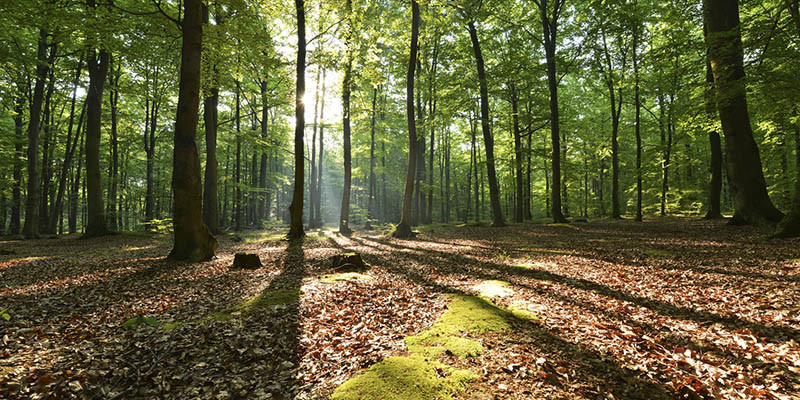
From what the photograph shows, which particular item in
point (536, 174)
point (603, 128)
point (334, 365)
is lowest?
point (334, 365)

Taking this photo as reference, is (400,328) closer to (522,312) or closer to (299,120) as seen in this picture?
(522,312)

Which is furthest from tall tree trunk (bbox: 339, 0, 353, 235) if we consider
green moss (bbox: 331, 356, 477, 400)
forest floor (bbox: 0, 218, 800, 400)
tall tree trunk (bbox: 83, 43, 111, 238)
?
green moss (bbox: 331, 356, 477, 400)

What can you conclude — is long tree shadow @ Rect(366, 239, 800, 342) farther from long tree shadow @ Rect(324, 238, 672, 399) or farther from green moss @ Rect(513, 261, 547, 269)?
long tree shadow @ Rect(324, 238, 672, 399)

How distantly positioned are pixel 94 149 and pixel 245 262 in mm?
12496

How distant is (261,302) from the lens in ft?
16.2

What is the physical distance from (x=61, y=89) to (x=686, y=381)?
1370 inches

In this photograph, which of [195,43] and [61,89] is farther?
[61,89]

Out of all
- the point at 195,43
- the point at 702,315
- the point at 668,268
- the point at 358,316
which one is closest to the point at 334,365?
the point at 358,316

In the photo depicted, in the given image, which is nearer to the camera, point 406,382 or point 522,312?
point 406,382

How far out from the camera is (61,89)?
22.0 m

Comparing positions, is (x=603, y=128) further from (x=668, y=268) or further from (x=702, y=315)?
(x=702, y=315)

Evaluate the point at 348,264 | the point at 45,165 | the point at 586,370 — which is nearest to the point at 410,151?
the point at 348,264

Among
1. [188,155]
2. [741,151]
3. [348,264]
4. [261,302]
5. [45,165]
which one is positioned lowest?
[261,302]

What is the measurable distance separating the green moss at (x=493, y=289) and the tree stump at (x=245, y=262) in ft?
18.5
